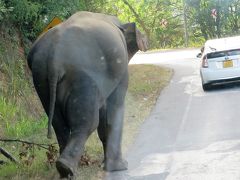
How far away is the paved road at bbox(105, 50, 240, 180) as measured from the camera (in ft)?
27.7

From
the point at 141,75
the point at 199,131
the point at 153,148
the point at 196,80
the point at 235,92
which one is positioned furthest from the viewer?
the point at 141,75

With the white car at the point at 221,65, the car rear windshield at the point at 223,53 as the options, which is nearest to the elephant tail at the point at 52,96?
the white car at the point at 221,65

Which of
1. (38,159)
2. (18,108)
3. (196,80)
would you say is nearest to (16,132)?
(18,108)

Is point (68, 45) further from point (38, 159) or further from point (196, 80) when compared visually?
point (196, 80)

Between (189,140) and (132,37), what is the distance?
2.43m

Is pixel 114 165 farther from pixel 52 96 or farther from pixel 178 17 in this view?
pixel 178 17

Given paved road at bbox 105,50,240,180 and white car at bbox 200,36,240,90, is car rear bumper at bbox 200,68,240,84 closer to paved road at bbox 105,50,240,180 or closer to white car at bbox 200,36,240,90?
white car at bbox 200,36,240,90

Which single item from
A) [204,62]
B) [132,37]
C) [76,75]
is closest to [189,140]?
[132,37]

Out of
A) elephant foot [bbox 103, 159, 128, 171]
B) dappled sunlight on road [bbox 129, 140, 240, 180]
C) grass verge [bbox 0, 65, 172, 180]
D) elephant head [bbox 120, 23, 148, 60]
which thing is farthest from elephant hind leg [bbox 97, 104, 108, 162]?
elephant head [bbox 120, 23, 148, 60]

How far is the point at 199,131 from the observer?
1163 centimetres

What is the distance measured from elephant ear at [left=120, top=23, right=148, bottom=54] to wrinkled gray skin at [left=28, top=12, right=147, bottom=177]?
816mm

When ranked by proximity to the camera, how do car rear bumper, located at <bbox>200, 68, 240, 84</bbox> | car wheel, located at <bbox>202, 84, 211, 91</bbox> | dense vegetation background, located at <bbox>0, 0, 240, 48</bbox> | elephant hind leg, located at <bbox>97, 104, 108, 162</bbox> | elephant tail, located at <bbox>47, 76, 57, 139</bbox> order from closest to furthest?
elephant tail, located at <bbox>47, 76, 57, 139</bbox>, elephant hind leg, located at <bbox>97, 104, 108, 162</bbox>, car rear bumper, located at <bbox>200, 68, 240, 84</bbox>, car wheel, located at <bbox>202, 84, 211, 91</bbox>, dense vegetation background, located at <bbox>0, 0, 240, 48</bbox>

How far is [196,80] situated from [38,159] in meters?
12.5

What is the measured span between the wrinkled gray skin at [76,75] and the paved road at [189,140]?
1.19 m
